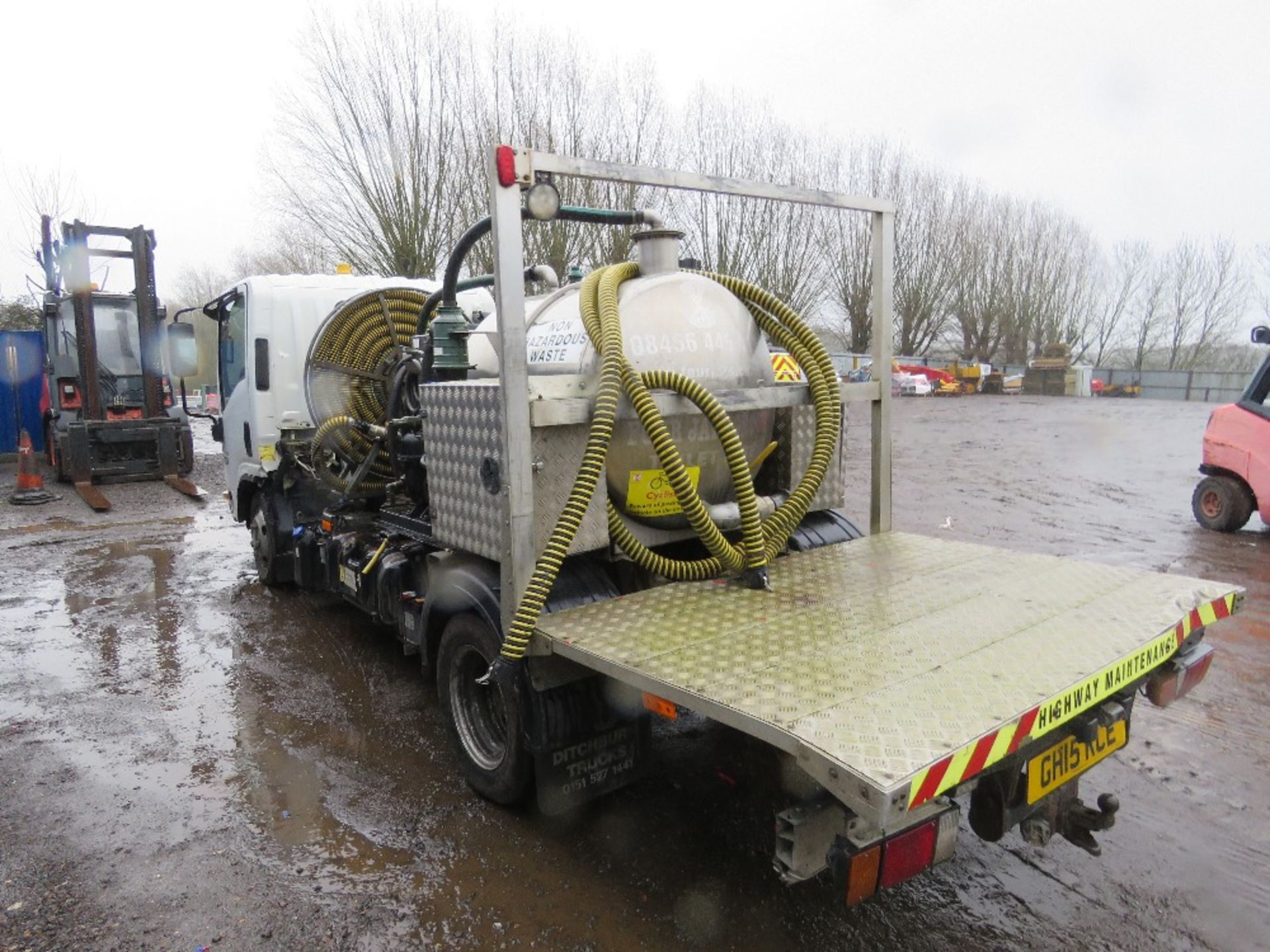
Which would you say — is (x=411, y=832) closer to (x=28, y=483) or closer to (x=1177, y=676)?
(x=1177, y=676)

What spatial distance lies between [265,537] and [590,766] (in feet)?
15.8

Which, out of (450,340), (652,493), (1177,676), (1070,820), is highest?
(450,340)

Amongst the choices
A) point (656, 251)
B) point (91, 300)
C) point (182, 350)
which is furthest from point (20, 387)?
point (656, 251)

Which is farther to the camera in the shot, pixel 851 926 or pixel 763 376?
pixel 763 376

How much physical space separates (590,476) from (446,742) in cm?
200

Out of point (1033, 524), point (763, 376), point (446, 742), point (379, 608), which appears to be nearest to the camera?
point (763, 376)

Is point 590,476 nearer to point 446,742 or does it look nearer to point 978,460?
point 446,742

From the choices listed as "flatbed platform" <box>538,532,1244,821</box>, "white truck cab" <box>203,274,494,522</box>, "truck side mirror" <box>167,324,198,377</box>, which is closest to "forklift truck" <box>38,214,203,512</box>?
"truck side mirror" <box>167,324,198,377</box>

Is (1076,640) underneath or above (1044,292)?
underneath

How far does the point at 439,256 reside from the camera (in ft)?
59.7

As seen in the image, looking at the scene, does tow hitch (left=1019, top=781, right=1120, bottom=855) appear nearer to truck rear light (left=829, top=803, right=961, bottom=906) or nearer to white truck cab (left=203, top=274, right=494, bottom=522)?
truck rear light (left=829, top=803, right=961, bottom=906)

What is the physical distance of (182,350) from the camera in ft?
24.0

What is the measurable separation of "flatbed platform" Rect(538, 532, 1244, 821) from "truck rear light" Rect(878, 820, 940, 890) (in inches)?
13.6

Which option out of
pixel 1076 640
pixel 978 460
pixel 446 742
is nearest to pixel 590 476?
pixel 1076 640
